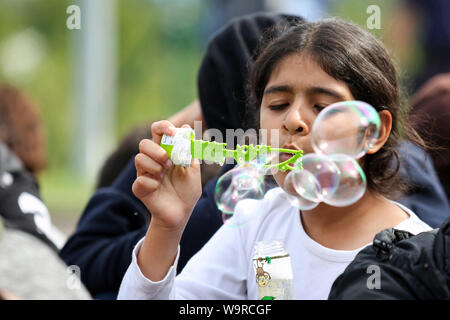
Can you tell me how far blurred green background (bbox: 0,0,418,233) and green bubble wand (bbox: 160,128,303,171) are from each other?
868cm

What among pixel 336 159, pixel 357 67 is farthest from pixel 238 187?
pixel 357 67

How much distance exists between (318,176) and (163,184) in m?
0.35

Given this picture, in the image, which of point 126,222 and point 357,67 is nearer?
point 357,67

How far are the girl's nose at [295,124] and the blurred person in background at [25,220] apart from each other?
0.66m

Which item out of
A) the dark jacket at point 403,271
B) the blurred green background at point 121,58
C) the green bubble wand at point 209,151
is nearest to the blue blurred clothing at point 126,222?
the green bubble wand at point 209,151

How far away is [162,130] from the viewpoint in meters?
1.50

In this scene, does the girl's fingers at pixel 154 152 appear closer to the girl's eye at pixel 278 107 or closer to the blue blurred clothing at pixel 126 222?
the girl's eye at pixel 278 107

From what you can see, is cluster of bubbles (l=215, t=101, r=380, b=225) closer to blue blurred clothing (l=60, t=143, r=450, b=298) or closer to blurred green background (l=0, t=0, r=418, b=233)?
blue blurred clothing (l=60, t=143, r=450, b=298)

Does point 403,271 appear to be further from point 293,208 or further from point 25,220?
point 25,220

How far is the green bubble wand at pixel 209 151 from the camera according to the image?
1455 millimetres

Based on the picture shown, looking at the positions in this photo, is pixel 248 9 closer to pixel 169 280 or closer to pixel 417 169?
pixel 417 169

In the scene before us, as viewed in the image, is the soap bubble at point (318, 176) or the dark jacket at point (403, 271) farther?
the soap bubble at point (318, 176)

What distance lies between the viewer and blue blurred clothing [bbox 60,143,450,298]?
1.95 metres

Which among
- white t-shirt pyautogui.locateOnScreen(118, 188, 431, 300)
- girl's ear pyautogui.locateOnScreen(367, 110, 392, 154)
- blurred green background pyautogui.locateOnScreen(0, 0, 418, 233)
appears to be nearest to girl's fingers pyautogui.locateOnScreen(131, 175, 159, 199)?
white t-shirt pyautogui.locateOnScreen(118, 188, 431, 300)
